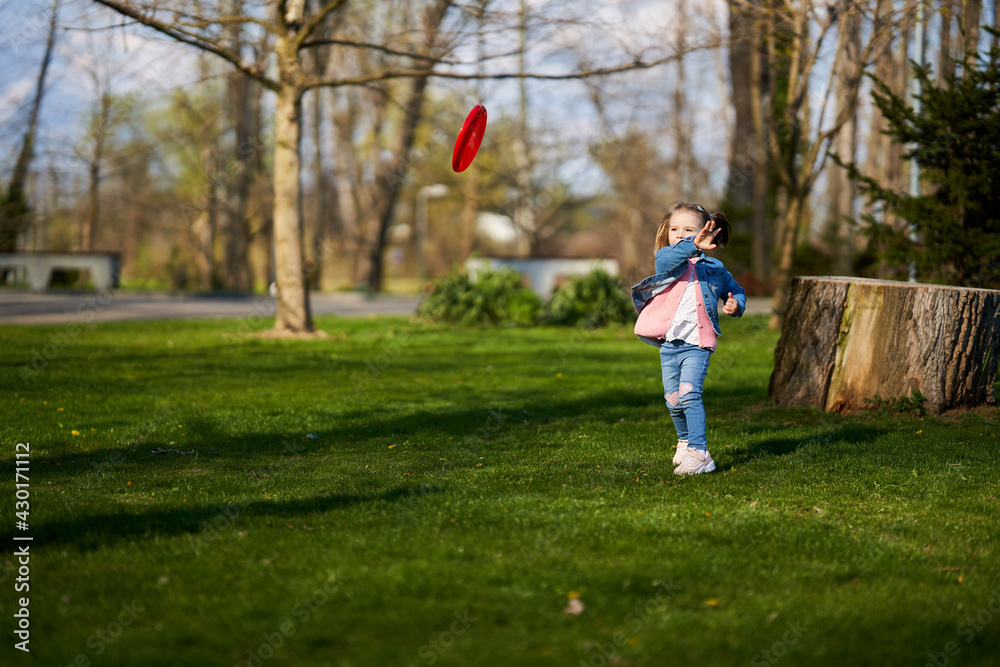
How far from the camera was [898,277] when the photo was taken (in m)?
13.5

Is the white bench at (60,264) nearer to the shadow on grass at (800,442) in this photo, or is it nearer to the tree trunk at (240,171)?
the tree trunk at (240,171)

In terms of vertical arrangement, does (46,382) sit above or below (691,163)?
below

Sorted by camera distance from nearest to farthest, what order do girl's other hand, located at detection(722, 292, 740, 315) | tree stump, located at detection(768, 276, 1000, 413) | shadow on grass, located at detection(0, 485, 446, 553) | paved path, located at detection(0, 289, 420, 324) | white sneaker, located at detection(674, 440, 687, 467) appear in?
1. shadow on grass, located at detection(0, 485, 446, 553)
2. girl's other hand, located at detection(722, 292, 740, 315)
3. white sneaker, located at detection(674, 440, 687, 467)
4. tree stump, located at detection(768, 276, 1000, 413)
5. paved path, located at detection(0, 289, 420, 324)

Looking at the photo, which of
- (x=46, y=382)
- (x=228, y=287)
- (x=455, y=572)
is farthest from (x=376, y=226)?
(x=455, y=572)

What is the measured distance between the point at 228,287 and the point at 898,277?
89.5 ft

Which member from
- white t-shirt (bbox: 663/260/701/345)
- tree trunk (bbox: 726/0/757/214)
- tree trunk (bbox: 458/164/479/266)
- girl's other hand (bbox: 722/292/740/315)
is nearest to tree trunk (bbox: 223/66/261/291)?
tree trunk (bbox: 458/164/479/266)

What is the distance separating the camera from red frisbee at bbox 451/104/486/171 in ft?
24.3

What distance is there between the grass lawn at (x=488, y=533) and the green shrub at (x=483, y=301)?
848 centimetres

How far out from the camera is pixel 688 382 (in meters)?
5.51

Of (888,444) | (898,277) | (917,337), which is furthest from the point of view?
(898,277)

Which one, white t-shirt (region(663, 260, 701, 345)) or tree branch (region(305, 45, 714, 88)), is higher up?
tree branch (region(305, 45, 714, 88))

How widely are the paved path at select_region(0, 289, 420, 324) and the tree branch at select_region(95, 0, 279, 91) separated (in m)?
6.20

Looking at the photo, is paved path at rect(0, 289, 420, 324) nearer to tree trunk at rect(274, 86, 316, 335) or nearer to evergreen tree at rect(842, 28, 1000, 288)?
tree trunk at rect(274, 86, 316, 335)

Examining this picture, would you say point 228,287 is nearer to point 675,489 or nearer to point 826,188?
point 826,188
